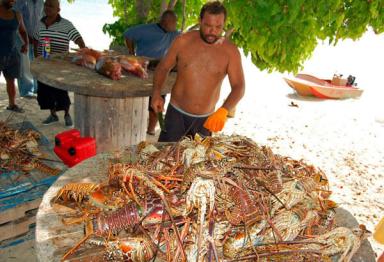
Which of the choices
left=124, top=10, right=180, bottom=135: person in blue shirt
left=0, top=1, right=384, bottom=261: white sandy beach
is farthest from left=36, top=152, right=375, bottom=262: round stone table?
left=124, top=10, right=180, bottom=135: person in blue shirt

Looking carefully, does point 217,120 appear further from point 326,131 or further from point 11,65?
point 326,131

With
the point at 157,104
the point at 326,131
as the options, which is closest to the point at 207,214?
the point at 157,104

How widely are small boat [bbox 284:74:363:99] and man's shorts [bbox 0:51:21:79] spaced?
10053 mm

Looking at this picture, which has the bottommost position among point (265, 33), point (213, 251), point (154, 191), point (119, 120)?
point (119, 120)

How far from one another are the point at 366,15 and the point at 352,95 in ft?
38.8

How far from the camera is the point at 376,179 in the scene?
680 centimetres

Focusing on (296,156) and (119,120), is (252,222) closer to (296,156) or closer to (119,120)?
(119,120)

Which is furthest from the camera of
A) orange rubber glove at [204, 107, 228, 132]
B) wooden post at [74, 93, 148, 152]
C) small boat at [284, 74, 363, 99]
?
small boat at [284, 74, 363, 99]

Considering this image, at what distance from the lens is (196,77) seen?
4238 mm

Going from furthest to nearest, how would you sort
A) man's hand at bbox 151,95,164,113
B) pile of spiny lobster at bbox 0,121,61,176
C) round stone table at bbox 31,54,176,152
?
round stone table at bbox 31,54,176,152, man's hand at bbox 151,95,164,113, pile of spiny lobster at bbox 0,121,61,176

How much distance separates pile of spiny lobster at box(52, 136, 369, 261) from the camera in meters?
1.92

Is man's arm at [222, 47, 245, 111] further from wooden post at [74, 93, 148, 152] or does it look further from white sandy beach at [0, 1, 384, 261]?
white sandy beach at [0, 1, 384, 261]

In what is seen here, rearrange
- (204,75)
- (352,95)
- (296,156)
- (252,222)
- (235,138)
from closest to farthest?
(252,222), (235,138), (204,75), (296,156), (352,95)

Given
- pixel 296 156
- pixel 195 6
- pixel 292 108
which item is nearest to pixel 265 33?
pixel 296 156
